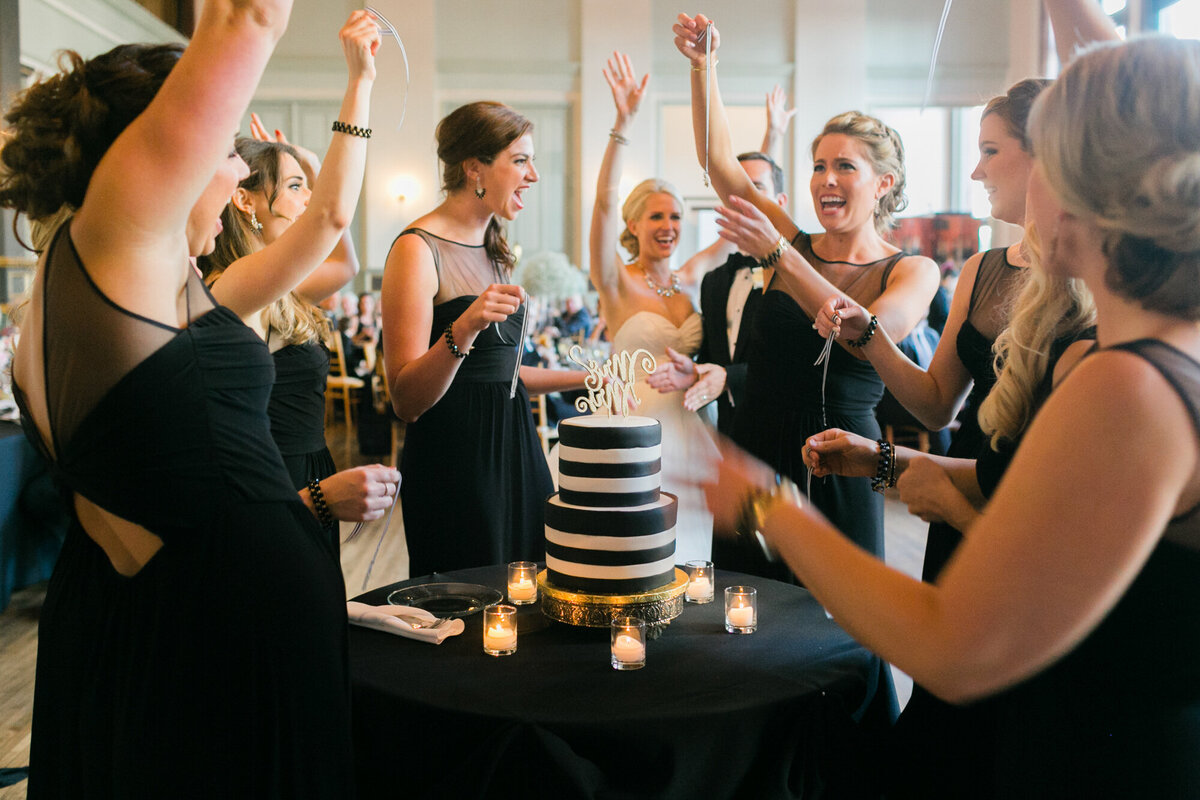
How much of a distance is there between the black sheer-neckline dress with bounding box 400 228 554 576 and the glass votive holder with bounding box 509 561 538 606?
0.59 metres

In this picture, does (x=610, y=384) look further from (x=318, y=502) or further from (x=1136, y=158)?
(x=1136, y=158)

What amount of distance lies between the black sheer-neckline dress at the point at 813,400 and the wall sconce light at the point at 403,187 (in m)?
9.92

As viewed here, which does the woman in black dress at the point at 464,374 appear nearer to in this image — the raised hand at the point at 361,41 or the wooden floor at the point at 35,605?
the wooden floor at the point at 35,605

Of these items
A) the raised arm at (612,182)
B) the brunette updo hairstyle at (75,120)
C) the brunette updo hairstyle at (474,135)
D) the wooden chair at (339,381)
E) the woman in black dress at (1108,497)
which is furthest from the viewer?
the wooden chair at (339,381)

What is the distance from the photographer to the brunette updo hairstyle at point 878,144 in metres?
2.55

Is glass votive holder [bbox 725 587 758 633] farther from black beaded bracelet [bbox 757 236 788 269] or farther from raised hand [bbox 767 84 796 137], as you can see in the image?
raised hand [bbox 767 84 796 137]

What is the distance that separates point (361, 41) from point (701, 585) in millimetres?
1242

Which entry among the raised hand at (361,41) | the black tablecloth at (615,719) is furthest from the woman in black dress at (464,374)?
the black tablecloth at (615,719)

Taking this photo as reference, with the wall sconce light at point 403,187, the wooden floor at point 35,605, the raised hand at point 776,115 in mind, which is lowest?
the wooden floor at point 35,605

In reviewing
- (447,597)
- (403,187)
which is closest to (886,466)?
(447,597)

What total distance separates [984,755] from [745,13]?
1207 centimetres

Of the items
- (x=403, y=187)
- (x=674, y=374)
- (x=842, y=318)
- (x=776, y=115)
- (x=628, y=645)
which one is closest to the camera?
(x=628, y=645)

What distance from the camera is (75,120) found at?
106 centimetres

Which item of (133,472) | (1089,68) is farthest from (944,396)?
(133,472)
